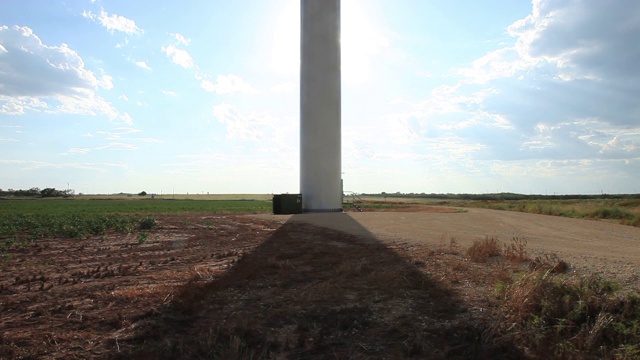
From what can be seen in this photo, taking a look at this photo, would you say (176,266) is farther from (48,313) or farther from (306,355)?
(306,355)

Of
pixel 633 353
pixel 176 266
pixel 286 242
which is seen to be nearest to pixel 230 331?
pixel 633 353

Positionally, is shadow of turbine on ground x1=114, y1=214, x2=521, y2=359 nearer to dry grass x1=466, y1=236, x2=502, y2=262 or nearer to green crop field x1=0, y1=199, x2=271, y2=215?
dry grass x1=466, y1=236, x2=502, y2=262

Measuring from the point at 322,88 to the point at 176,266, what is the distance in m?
20.7

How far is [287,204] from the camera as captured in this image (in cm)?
2989

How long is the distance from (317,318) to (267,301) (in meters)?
1.21

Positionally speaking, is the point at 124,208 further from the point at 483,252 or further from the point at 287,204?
the point at 483,252

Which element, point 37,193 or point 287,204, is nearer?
point 287,204

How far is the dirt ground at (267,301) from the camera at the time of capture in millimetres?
5527

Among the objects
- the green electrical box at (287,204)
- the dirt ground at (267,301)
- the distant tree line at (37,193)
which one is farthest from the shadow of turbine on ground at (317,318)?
the distant tree line at (37,193)

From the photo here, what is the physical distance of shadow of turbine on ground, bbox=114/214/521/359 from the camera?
17.9 ft

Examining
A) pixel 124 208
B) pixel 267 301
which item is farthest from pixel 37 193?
pixel 267 301

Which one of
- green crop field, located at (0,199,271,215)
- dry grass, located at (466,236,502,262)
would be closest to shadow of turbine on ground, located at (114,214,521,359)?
dry grass, located at (466,236,502,262)

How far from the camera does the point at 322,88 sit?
2961cm

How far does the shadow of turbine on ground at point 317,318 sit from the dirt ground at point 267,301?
0.06ft
